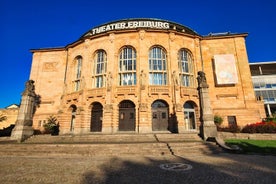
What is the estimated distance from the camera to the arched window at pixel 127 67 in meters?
22.0

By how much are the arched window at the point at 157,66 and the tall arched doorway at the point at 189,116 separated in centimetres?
446

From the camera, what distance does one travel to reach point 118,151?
34.3ft

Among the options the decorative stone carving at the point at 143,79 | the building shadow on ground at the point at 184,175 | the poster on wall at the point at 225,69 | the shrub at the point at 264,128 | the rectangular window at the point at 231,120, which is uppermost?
the poster on wall at the point at 225,69

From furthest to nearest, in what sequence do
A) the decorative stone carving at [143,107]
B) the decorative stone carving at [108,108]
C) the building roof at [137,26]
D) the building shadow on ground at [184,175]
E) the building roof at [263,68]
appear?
the building roof at [263,68]
the building roof at [137,26]
the decorative stone carving at [108,108]
the decorative stone carving at [143,107]
the building shadow on ground at [184,175]

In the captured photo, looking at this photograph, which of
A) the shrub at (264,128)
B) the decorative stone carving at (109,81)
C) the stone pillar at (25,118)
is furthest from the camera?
the decorative stone carving at (109,81)

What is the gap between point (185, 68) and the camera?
23750mm

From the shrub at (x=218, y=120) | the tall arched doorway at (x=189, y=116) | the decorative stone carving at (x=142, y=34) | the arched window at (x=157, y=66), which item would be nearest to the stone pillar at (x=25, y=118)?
the arched window at (x=157, y=66)

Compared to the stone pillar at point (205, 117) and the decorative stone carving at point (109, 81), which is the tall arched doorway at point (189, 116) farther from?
the decorative stone carving at point (109, 81)

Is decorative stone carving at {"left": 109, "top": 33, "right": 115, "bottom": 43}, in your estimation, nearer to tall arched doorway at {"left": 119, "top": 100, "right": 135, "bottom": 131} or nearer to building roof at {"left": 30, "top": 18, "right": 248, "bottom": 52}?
building roof at {"left": 30, "top": 18, "right": 248, "bottom": 52}

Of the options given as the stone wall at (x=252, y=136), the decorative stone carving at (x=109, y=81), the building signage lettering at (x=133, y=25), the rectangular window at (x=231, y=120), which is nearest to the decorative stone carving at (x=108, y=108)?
the decorative stone carving at (x=109, y=81)

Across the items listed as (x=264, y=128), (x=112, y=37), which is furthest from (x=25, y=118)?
(x=264, y=128)

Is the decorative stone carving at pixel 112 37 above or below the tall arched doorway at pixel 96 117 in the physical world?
above

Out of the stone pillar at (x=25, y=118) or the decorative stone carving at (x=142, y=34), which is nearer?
the stone pillar at (x=25, y=118)

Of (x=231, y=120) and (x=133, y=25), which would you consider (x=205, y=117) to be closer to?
(x=231, y=120)
